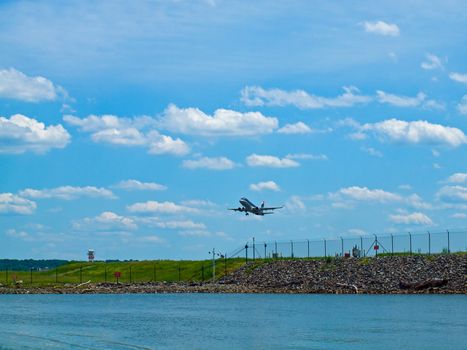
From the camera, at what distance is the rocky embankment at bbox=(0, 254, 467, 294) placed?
103688 mm

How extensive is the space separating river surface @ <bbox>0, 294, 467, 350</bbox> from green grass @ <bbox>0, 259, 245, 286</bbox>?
3011 centimetres

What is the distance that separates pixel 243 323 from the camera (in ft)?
237

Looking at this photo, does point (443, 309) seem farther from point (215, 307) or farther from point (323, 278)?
point (323, 278)

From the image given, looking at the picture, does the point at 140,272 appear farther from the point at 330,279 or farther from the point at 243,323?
the point at 243,323

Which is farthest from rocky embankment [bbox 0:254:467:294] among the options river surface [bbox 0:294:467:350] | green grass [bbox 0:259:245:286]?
green grass [bbox 0:259:245:286]

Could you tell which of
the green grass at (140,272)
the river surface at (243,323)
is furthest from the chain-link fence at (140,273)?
the river surface at (243,323)

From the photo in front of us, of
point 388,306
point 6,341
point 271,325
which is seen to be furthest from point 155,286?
point 6,341

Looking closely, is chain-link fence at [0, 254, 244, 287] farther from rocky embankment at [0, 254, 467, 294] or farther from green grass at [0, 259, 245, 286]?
rocky embankment at [0, 254, 467, 294]

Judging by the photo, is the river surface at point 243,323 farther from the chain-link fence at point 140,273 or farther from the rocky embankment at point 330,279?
the chain-link fence at point 140,273

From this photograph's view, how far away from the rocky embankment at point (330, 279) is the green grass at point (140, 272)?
572 cm

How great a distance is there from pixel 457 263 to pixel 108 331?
54604 mm

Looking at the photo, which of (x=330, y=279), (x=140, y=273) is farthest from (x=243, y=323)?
(x=140, y=273)

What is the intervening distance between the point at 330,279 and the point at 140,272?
47527 millimetres

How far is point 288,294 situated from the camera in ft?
366
